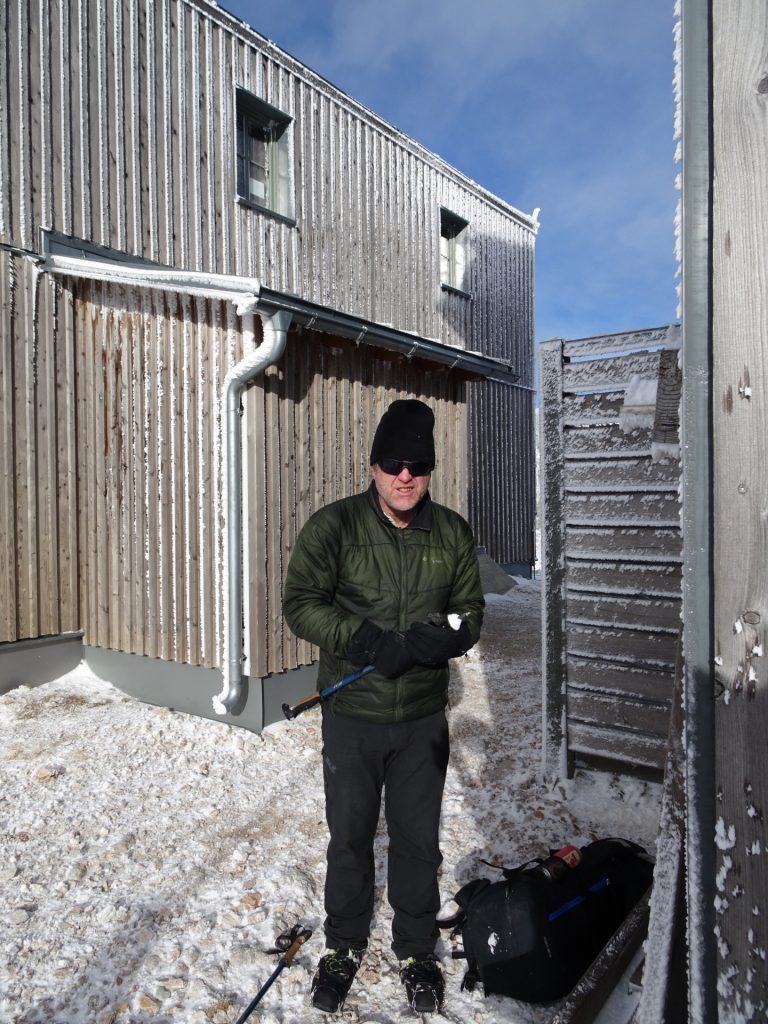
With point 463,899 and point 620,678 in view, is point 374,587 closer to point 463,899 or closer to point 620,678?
point 463,899

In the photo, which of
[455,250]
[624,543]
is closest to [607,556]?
[624,543]

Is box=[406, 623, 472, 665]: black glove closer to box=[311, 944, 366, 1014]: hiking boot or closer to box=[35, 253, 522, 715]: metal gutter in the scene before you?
box=[311, 944, 366, 1014]: hiking boot

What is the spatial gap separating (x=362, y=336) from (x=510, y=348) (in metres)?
9.46

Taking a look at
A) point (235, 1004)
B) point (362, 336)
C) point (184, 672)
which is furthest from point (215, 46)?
point (235, 1004)

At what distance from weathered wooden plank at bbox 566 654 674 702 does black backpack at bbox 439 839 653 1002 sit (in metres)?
1.49

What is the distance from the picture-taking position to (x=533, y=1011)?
8.95 ft

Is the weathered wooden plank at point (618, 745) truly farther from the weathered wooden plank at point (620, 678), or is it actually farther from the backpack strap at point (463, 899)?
the backpack strap at point (463, 899)

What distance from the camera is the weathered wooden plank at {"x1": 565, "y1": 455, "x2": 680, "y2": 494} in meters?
4.19

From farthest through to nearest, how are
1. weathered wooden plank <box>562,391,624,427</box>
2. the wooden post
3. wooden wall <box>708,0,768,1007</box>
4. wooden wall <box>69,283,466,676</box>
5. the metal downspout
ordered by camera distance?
Result: wooden wall <box>69,283,466,676</box> → the metal downspout → the wooden post → weathered wooden plank <box>562,391,624,427</box> → wooden wall <box>708,0,768,1007</box>

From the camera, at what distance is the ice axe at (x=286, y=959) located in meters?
2.68

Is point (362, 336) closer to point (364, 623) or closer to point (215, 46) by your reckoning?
point (364, 623)

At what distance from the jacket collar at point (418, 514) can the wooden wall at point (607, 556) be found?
6.37 feet

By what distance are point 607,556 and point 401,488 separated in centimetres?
223

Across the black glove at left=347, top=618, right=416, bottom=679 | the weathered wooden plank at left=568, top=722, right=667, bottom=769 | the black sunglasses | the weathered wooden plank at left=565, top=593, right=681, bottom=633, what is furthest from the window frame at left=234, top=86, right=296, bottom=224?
the black glove at left=347, top=618, right=416, bottom=679
